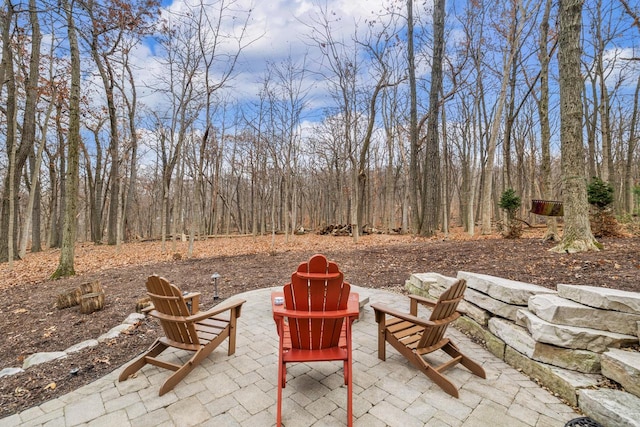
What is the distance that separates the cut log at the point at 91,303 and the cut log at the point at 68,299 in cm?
42

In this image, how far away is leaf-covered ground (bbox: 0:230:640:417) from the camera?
2.77 metres

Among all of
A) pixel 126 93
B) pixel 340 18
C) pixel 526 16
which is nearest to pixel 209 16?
pixel 340 18

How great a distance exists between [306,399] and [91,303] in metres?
3.86

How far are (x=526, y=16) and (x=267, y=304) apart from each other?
12.3 meters

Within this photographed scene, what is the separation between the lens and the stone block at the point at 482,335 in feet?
9.61

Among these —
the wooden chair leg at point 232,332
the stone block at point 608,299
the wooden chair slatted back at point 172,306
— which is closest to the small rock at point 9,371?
the wooden chair slatted back at point 172,306

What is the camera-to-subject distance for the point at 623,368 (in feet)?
6.69

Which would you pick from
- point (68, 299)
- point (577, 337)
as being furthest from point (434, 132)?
point (68, 299)

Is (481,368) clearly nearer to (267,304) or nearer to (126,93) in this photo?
(267,304)

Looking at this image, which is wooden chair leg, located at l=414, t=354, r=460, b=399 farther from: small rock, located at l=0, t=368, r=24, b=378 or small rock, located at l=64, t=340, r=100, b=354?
small rock, located at l=0, t=368, r=24, b=378

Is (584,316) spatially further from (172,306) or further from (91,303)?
(91,303)

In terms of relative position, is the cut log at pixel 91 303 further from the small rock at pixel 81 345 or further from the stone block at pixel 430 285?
the stone block at pixel 430 285

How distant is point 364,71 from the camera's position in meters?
12.5

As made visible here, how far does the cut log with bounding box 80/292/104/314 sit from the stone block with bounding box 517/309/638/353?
5513mm
